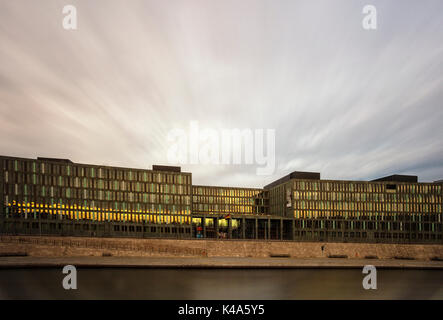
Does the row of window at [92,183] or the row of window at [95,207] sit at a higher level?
the row of window at [92,183]

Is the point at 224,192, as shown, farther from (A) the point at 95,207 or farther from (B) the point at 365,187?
(B) the point at 365,187

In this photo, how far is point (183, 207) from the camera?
96.3m

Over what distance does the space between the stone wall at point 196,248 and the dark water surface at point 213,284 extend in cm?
1422

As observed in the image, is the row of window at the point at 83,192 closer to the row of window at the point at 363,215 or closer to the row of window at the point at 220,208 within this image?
the row of window at the point at 220,208

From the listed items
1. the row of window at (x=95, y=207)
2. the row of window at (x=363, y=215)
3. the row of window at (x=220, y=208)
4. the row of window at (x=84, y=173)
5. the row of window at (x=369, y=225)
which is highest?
the row of window at (x=84, y=173)

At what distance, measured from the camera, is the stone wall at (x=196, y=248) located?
166 ft

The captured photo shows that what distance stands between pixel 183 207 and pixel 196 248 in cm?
4070

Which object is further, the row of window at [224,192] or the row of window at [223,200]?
the row of window at [224,192]

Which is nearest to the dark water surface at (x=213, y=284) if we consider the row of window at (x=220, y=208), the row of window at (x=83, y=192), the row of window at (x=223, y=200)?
the row of window at (x=83, y=192)

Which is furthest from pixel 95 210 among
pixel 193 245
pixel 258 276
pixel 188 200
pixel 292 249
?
pixel 258 276

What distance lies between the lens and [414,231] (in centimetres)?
10394

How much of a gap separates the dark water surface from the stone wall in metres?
14.2
